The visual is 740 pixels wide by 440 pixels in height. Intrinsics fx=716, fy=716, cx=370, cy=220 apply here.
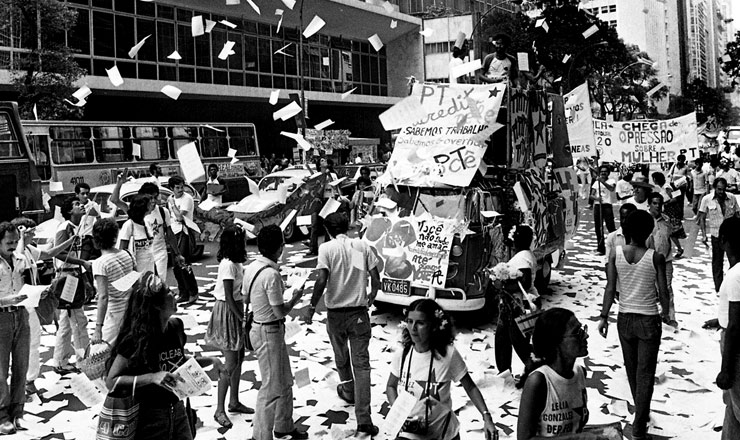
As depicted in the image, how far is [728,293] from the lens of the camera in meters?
4.09

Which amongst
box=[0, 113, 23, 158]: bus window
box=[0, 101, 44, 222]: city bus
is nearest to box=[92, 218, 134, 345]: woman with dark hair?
box=[0, 101, 44, 222]: city bus

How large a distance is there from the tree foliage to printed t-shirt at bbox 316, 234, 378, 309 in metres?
26.4

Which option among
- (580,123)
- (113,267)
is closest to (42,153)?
(580,123)

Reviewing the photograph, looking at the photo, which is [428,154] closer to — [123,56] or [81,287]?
[81,287]

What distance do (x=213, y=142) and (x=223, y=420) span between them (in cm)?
1815

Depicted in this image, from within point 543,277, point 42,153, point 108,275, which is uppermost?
point 42,153

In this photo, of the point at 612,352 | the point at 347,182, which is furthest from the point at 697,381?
the point at 347,182

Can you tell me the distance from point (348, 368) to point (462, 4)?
62558 millimetres

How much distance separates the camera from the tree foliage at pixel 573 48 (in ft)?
118

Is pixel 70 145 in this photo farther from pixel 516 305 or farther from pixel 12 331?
pixel 516 305

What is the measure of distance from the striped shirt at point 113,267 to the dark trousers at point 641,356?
12.7 ft

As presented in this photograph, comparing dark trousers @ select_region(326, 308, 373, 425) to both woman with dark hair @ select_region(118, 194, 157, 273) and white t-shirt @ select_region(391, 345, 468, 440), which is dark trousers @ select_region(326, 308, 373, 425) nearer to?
white t-shirt @ select_region(391, 345, 468, 440)

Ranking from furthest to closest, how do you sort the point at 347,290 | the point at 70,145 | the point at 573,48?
the point at 573,48 → the point at 70,145 → the point at 347,290

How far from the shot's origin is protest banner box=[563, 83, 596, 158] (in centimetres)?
1270
